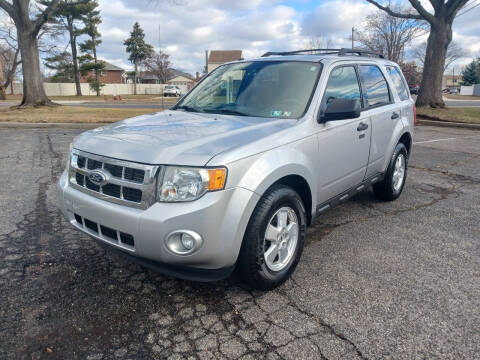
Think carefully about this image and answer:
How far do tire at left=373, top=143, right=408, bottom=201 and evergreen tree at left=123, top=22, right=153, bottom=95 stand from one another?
6370 centimetres

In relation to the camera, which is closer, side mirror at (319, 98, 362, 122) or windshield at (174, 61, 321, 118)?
side mirror at (319, 98, 362, 122)

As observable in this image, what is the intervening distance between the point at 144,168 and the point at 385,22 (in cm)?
5390

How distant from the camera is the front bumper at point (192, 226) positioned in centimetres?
239

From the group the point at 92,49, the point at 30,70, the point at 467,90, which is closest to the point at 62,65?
the point at 92,49

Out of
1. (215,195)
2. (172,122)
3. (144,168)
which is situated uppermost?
(172,122)

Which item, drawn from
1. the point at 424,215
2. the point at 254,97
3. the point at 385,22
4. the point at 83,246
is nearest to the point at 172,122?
the point at 254,97

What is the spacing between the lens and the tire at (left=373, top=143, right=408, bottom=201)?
4891 mm

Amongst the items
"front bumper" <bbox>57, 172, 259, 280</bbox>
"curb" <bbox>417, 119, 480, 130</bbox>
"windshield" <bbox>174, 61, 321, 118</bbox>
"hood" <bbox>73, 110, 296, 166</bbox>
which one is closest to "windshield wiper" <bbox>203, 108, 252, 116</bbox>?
"windshield" <bbox>174, 61, 321, 118</bbox>

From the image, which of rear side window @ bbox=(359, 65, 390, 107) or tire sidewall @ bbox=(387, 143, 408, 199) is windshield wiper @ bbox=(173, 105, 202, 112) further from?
tire sidewall @ bbox=(387, 143, 408, 199)

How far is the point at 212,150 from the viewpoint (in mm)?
2547

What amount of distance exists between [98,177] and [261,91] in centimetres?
182

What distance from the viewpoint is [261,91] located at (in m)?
3.73

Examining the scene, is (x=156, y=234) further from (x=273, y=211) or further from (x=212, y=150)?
(x=273, y=211)

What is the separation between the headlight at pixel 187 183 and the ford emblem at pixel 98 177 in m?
0.46
